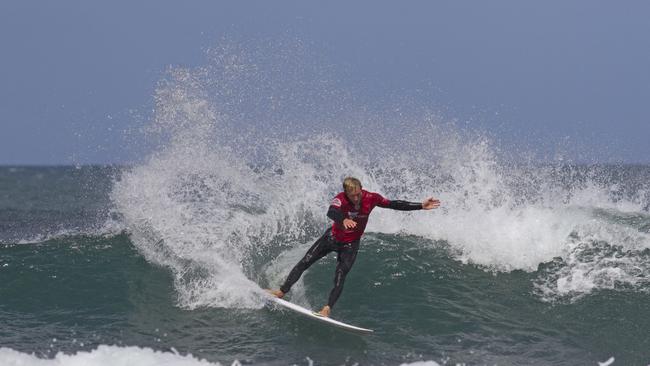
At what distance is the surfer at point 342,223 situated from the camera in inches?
289

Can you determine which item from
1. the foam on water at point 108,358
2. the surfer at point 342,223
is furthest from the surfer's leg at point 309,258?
the foam on water at point 108,358

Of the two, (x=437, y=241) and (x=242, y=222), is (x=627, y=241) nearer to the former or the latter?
(x=437, y=241)

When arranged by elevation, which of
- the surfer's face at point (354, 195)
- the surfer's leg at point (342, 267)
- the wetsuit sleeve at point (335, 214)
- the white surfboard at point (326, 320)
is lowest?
the white surfboard at point (326, 320)

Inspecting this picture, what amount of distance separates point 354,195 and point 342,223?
325mm

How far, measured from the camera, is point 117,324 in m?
7.70

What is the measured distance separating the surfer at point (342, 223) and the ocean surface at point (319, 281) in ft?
1.56

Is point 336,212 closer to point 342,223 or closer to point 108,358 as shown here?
point 342,223

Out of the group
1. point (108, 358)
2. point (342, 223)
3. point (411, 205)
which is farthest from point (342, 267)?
point (108, 358)

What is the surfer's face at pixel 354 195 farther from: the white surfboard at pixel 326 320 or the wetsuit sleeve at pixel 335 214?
the white surfboard at pixel 326 320

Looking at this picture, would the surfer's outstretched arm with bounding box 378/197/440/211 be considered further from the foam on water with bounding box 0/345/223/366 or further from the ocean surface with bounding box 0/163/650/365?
the foam on water with bounding box 0/345/223/366

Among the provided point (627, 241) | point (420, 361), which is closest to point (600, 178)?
point (627, 241)

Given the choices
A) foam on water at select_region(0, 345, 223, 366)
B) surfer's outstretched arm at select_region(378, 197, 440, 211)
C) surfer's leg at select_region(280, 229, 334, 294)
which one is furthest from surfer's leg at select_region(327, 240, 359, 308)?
foam on water at select_region(0, 345, 223, 366)

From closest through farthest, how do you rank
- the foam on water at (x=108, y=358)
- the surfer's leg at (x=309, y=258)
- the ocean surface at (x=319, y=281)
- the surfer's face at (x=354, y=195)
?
the foam on water at (x=108, y=358) → the ocean surface at (x=319, y=281) → the surfer's face at (x=354, y=195) → the surfer's leg at (x=309, y=258)

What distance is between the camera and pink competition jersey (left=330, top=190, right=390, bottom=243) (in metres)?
7.46
